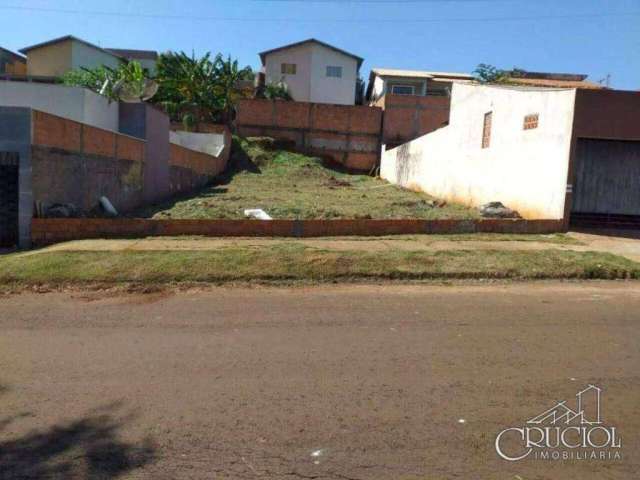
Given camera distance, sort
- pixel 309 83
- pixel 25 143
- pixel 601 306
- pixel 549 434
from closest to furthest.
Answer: pixel 549 434 → pixel 601 306 → pixel 25 143 → pixel 309 83

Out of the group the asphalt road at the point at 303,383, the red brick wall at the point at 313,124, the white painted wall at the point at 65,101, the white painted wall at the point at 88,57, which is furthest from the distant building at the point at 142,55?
the asphalt road at the point at 303,383

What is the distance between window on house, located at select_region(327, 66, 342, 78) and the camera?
4460 cm

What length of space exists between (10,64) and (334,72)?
27.9 metres

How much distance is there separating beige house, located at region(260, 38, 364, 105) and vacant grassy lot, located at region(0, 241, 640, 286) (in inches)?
1447

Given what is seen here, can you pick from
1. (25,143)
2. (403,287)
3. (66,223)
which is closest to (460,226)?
(403,287)

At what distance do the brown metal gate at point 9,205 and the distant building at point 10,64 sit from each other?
42467 mm

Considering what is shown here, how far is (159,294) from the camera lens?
7.73m

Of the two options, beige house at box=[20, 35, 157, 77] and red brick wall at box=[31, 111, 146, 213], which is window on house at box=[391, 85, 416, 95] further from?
red brick wall at box=[31, 111, 146, 213]

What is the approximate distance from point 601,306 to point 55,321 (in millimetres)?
6618

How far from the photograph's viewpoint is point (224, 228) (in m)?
11.7

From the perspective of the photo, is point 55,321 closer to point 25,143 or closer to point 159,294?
point 159,294

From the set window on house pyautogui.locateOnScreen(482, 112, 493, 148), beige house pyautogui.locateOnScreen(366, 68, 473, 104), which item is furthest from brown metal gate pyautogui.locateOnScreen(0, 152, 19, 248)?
beige house pyautogui.locateOnScreen(366, 68, 473, 104)

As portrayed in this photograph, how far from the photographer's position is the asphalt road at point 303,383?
10.9ft

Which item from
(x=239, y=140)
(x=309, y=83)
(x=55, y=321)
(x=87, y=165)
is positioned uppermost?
(x=309, y=83)
